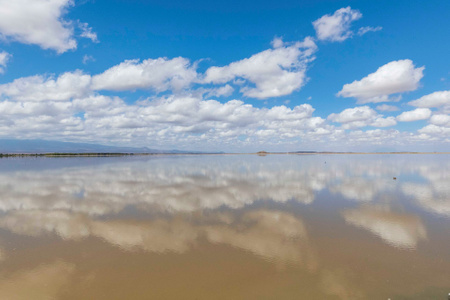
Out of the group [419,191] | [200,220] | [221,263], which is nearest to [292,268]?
[221,263]

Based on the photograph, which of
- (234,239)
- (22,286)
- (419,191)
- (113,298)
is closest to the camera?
(113,298)

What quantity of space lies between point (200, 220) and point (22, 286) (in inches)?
368

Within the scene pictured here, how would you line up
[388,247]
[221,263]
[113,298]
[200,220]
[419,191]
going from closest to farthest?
[113,298] → [221,263] → [388,247] → [200,220] → [419,191]

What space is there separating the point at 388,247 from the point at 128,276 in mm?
11813

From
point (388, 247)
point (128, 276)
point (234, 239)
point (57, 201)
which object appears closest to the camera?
point (128, 276)

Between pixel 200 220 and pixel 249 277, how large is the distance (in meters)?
7.54

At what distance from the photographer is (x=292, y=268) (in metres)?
9.36

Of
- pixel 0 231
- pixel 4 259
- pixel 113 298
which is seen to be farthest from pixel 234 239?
pixel 0 231

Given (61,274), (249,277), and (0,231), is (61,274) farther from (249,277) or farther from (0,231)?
(0,231)

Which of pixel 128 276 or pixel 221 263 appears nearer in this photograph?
pixel 128 276

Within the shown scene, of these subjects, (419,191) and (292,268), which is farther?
(419,191)

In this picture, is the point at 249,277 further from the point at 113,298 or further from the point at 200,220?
the point at 200,220

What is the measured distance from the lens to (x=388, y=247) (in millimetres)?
11461

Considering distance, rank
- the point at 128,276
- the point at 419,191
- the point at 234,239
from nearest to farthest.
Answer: the point at 128,276, the point at 234,239, the point at 419,191
